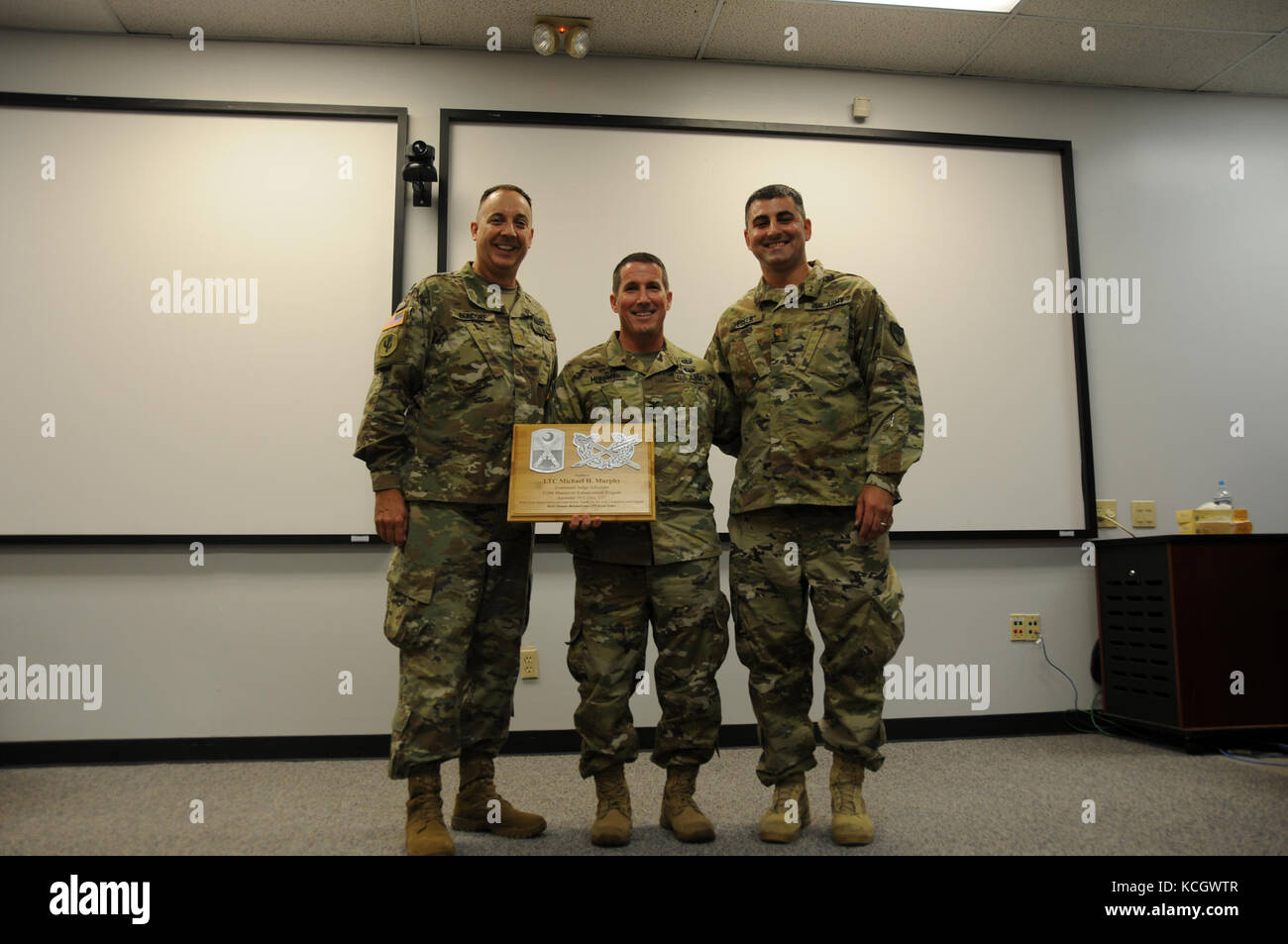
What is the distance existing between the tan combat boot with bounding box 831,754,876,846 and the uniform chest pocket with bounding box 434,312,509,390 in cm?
128

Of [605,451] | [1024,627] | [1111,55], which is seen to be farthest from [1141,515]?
[605,451]

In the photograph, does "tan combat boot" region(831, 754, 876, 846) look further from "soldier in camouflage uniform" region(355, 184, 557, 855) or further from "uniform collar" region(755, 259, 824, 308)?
"uniform collar" region(755, 259, 824, 308)

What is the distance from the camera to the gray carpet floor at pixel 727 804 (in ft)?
5.90

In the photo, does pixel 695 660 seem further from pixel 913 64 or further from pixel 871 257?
pixel 913 64

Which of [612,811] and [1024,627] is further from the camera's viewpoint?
[1024,627]

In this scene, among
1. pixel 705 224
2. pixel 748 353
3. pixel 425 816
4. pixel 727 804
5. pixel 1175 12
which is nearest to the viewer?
pixel 425 816

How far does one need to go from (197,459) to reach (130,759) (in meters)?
1.10

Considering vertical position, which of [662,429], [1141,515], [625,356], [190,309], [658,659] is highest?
[190,309]

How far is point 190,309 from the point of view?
2893 millimetres

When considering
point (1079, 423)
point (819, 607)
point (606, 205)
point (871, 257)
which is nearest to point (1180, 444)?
point (1079, 423)

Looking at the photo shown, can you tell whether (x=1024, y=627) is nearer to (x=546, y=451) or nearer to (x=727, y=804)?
(x=727, y=804)

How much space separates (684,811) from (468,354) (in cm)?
123

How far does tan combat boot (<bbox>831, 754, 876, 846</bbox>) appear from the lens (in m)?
1.74

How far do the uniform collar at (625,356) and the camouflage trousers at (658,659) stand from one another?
50 centimetres
